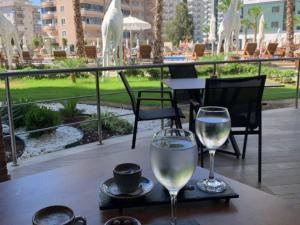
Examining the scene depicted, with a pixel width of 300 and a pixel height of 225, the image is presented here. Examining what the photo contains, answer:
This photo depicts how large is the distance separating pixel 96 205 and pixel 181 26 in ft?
163

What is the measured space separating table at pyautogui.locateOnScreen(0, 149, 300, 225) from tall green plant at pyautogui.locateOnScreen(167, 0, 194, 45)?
48104 mm

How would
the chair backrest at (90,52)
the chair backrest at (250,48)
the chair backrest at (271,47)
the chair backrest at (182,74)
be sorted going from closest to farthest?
the chair backrest at (182,74) < the chair backrest at (90,52) < the chair backrest at (250,48) < the chair backrest at (271,47)

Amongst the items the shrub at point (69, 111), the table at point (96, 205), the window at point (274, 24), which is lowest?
the shrub at point (69, 111)

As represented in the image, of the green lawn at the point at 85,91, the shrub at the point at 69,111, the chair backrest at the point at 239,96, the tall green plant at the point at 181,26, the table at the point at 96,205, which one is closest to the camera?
the table at the point at 96,205

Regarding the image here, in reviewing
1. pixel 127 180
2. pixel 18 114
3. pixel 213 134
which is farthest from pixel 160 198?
pixel 18 114

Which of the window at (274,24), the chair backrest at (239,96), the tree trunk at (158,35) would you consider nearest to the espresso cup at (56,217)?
the chair backrest at (239,96)

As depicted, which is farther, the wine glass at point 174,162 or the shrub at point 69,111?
the shrub at point 69,111

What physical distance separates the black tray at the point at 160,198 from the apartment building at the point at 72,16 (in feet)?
162

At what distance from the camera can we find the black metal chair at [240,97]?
8.34ft

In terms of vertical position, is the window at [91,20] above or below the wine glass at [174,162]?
above

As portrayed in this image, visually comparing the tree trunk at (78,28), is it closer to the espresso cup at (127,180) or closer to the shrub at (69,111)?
the shrub at (69,111)

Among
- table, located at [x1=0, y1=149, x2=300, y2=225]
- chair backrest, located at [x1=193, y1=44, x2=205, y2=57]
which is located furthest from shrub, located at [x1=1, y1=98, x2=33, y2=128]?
chair backrest, located at [x1=193, y1=44, x2=205, y2=57]

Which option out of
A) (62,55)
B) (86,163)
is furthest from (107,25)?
(86,163)

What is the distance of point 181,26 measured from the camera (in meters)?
48.5
